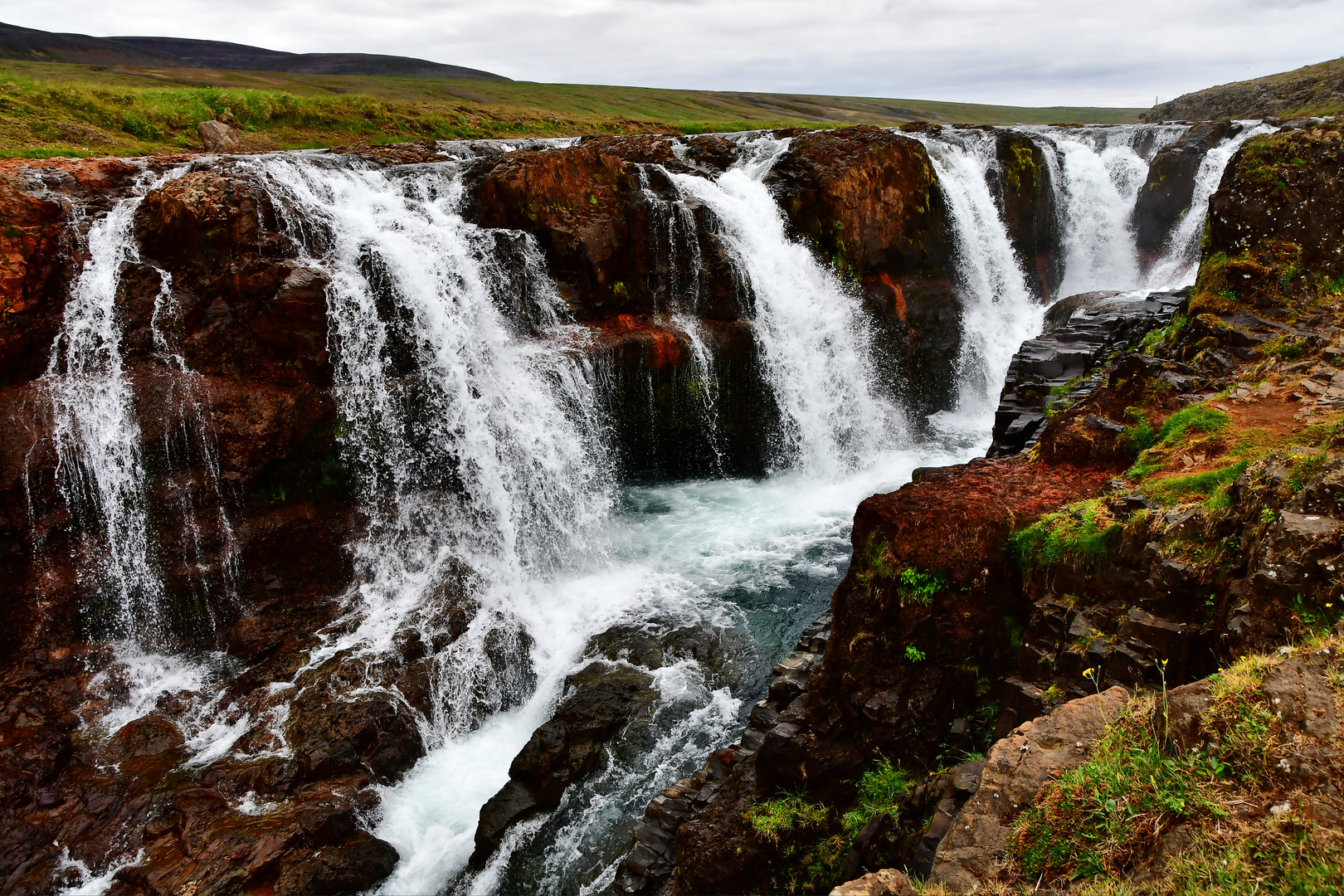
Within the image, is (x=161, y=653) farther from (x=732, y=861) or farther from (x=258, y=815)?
(x=732, y=861)

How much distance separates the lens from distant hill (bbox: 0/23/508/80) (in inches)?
2088

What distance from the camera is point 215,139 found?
2339 cm

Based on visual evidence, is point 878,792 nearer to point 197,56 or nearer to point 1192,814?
point 1192,814

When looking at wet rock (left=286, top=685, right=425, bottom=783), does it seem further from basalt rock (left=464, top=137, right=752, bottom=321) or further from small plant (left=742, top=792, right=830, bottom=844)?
basalt rock (left=464, top=137, right=752, bottom=321)

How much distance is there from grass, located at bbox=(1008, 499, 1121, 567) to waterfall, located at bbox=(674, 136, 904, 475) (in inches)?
452

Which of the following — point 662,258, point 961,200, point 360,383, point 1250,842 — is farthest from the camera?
point 961,200

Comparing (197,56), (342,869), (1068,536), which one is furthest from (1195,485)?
(197,56)

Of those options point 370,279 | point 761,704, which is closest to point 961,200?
point 370,279

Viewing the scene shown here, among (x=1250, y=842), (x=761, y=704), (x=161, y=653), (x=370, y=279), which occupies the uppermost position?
(x=370, y=279)

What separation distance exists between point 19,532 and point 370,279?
700 cm

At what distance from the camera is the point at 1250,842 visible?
3.29 meters

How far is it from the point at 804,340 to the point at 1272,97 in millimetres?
57940

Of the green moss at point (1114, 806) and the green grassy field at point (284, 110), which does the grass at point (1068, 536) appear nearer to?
the green moss at point (1114, 806)

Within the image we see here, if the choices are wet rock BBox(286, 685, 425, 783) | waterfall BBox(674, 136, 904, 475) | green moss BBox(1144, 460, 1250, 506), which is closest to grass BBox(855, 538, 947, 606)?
green moss BBox(1144, 460, 1250, 506)
